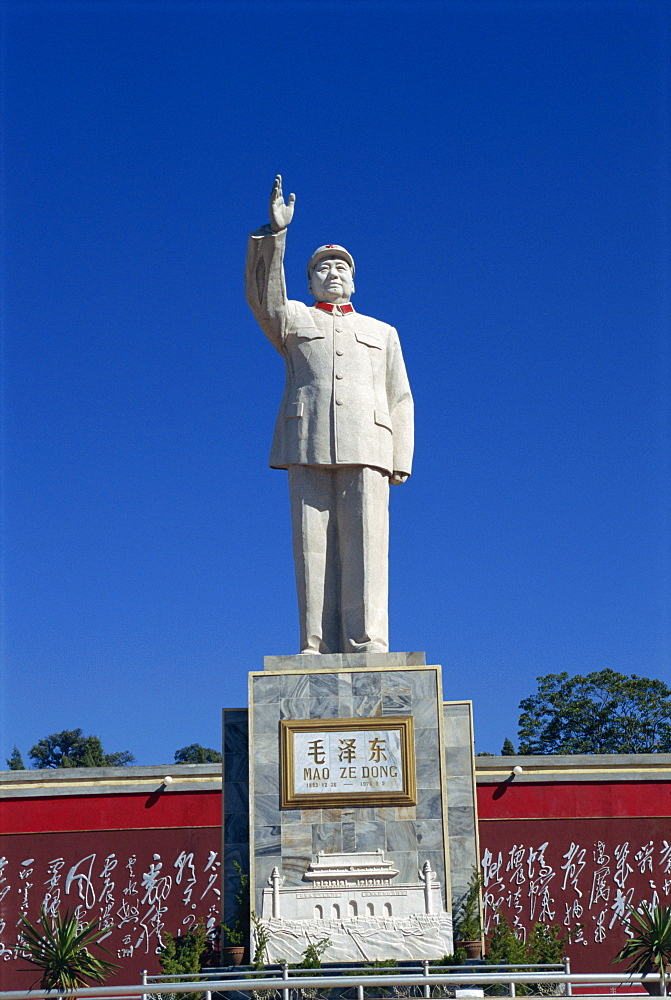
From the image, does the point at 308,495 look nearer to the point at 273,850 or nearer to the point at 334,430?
the point at 334,430

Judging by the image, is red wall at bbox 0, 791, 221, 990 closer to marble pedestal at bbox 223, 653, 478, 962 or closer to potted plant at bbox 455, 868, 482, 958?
marble pedestal at bbox 223, 653, 478, 962

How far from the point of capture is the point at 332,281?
10.4m

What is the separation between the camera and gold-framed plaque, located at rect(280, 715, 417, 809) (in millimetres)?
9023

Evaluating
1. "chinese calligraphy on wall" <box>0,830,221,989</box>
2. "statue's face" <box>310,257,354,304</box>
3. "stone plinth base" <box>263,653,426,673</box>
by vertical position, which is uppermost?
"statue's face" <box>310,257,354,304</box>

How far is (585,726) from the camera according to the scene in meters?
31.5

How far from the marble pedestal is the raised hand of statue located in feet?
11.4

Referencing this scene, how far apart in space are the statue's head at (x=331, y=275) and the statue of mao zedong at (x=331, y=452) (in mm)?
158

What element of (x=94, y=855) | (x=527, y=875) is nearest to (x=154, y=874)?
(x=94, y=855)

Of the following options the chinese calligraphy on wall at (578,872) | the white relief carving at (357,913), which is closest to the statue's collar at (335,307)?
the white relief carving at (357,913)

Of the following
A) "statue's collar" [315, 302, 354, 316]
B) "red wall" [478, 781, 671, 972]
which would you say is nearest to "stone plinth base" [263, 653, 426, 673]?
"statue's collar" [315, 302, 354, 316]

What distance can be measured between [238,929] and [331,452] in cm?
376

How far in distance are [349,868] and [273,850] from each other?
585mm

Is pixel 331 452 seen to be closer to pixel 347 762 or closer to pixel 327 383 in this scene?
pixel 327 383

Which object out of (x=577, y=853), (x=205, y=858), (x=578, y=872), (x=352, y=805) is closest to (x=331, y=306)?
(x=352, y=805)
